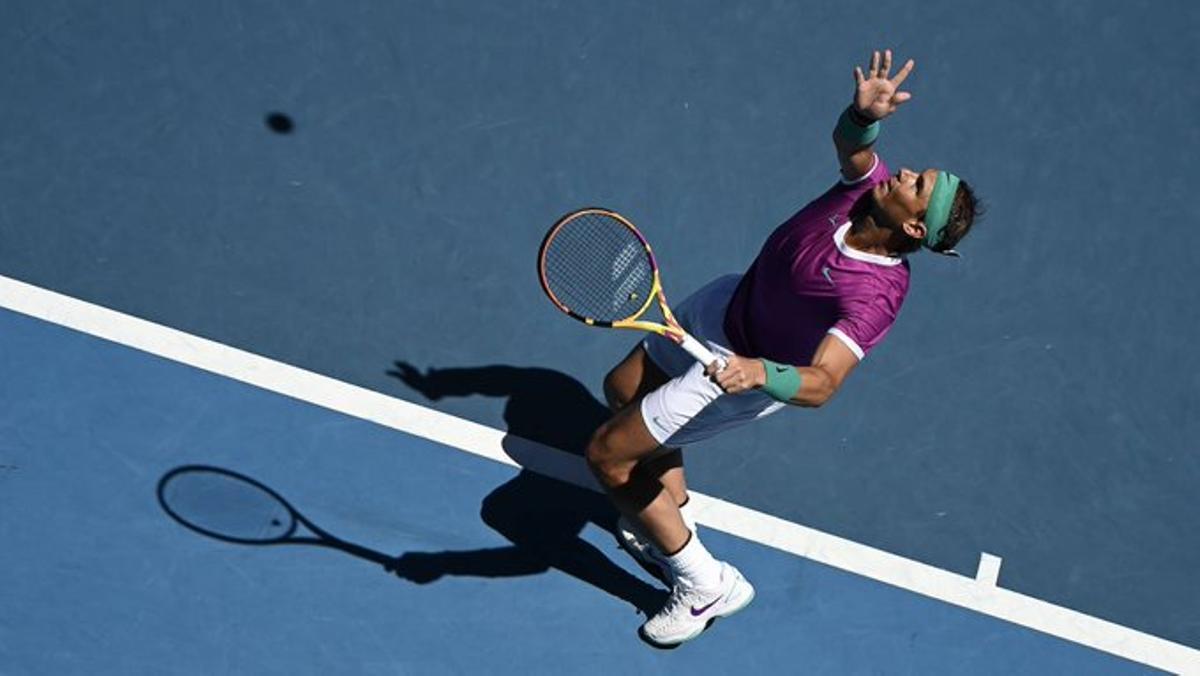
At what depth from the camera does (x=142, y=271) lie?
8.39 m

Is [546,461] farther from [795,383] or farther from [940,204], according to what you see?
[940,204]

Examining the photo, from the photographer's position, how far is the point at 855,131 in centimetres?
664

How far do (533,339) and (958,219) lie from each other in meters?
2.52

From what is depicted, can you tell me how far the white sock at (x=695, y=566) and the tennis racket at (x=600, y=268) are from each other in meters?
0.87

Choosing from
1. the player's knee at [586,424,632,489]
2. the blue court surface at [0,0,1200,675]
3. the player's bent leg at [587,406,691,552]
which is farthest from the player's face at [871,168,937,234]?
the blue court surface at [0,0,1200,675]

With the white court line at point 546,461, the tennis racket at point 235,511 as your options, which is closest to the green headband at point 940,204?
the white court line at point 546,461

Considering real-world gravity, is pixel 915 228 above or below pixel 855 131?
below

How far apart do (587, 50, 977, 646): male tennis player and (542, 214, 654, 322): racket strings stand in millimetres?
224

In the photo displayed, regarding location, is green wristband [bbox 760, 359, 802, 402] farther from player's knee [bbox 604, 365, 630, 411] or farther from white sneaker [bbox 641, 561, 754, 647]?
white sneaker [bbox 641, 561, 754, 647]

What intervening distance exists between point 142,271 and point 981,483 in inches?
157

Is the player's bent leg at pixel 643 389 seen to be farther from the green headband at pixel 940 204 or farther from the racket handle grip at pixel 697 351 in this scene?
the green headband at pixel 940 204

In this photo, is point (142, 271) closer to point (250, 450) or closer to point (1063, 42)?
point (250, 450)

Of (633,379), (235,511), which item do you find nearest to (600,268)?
(633,379)

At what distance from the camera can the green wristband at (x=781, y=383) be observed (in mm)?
6184
